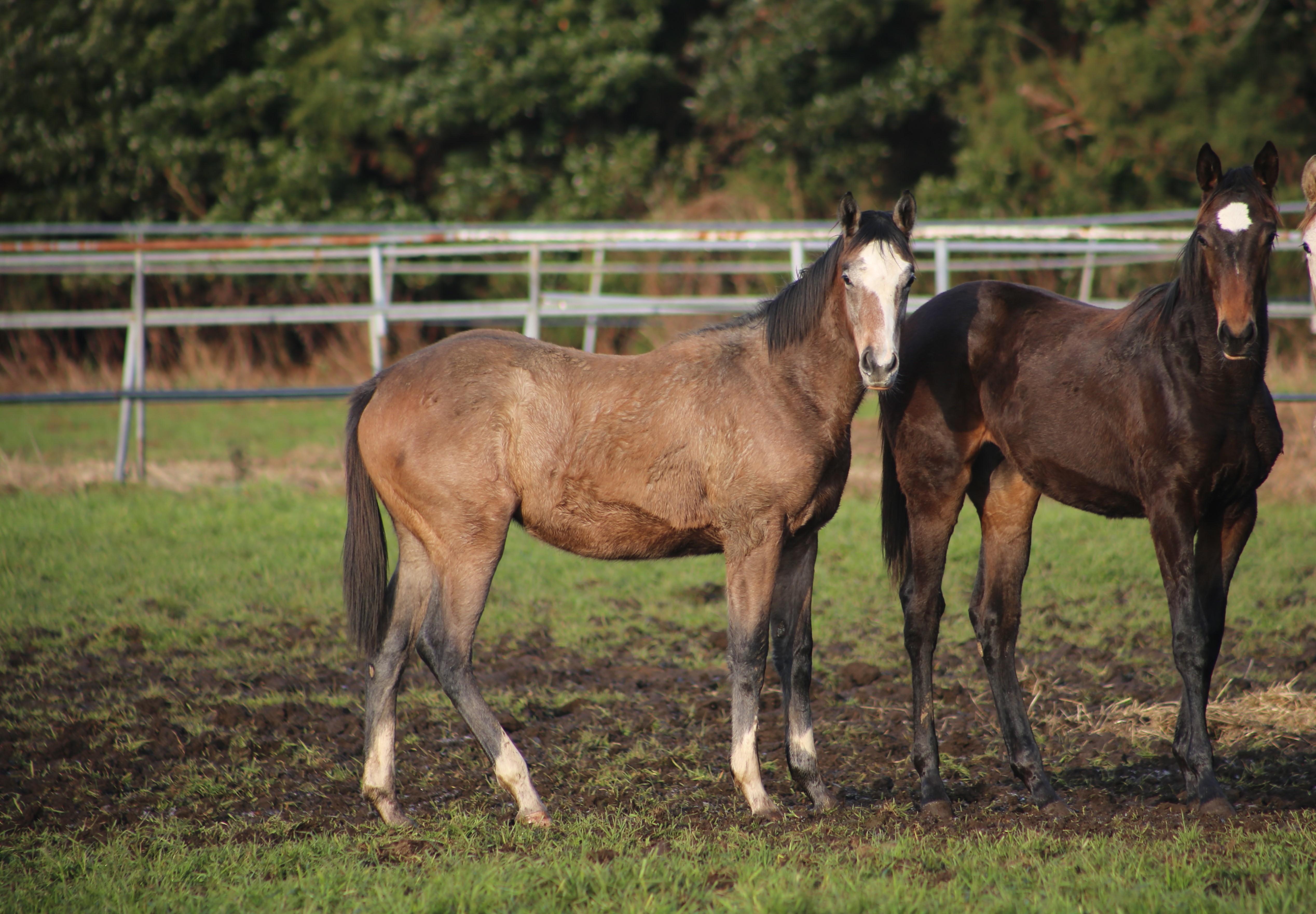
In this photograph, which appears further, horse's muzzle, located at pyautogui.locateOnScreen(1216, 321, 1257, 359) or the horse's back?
the horse's back

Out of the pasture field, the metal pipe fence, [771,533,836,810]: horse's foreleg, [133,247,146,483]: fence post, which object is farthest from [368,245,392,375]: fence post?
[771,533,836,810]: horse's foreleg

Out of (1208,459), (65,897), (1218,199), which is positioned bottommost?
(65,897)

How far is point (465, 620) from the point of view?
4.25 meters

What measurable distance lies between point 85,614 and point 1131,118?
579 inches

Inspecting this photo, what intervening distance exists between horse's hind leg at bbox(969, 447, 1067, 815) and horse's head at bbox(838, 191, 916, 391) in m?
1.24

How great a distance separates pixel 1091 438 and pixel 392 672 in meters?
2.90

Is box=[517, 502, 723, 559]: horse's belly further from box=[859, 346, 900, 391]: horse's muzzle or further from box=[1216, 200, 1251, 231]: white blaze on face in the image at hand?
box=[1216, 200, 1251, 231]: white blaze on face

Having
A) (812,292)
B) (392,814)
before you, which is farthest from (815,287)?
(392,814)

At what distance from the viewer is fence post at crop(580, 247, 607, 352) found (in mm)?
11789

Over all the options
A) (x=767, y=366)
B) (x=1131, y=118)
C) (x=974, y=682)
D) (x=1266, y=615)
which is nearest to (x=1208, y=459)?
(x=767, y=366)

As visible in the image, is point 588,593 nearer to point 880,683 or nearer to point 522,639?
point 522,639

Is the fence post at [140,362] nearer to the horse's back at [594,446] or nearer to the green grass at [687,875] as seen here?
the horse's back at [594,446]

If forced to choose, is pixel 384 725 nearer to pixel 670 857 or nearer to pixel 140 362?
pixel 670 857

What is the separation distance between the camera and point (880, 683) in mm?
5805
